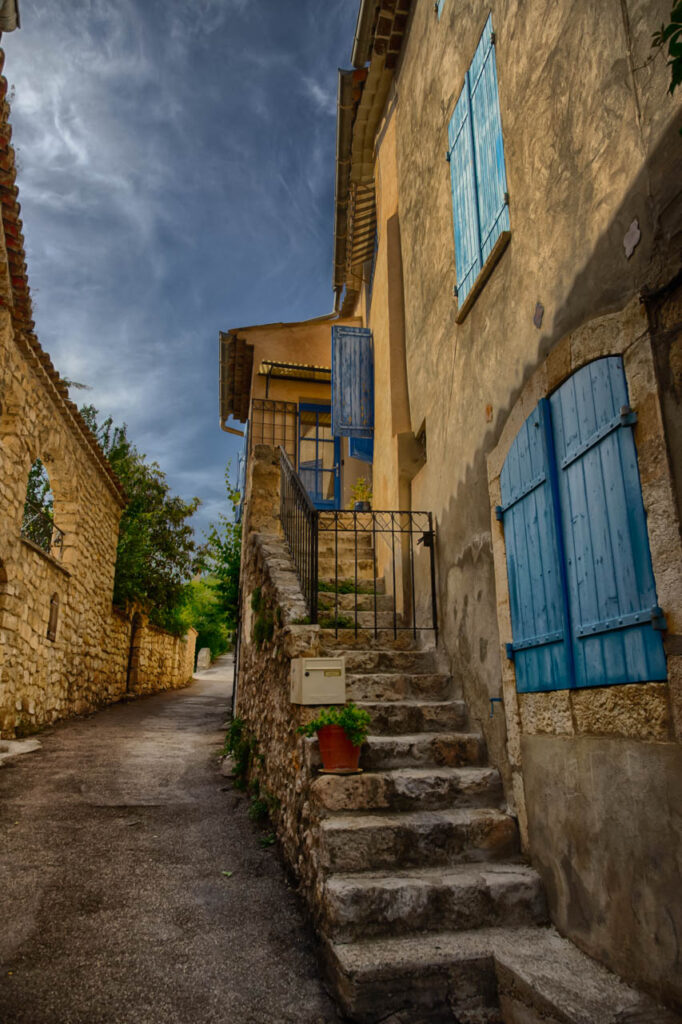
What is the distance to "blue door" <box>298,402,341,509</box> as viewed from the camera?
11758 mm

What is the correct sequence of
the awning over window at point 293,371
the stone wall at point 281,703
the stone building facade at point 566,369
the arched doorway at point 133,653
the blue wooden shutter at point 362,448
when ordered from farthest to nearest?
the arched doorway at point 133,653 → the awning over window at point 293,371 → the blue wooden shutter at point 362,448 → the stone wall at point 281,703 → the stone building facade at point 566,369

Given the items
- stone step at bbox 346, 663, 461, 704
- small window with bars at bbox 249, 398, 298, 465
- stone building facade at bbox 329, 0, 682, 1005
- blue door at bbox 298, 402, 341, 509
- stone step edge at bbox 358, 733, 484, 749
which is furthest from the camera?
small window with bars at bbox 249, 398, 298, 465

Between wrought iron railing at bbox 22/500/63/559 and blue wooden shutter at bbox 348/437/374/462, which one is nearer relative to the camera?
blue wooden shutter at bbox 348/437/374/462

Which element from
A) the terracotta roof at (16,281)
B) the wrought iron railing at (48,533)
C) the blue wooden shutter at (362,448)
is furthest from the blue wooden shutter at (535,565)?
the wrought iron railing at (48,533)

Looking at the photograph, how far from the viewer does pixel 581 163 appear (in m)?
3.14

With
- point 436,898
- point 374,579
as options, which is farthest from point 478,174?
point 436,898

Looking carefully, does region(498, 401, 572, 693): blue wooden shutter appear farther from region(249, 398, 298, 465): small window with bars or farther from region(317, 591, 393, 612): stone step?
region(249, 398, 298, 465): small window with bars

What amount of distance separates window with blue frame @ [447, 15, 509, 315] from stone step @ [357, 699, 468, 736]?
2768 millimetres

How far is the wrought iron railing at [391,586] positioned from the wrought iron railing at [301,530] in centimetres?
15

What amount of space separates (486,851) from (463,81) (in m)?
5.33

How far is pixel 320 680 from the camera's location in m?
3.97

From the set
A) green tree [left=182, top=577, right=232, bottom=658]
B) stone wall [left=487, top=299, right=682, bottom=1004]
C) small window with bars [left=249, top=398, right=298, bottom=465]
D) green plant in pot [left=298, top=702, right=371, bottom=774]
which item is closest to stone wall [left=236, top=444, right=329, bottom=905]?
green plant in pot [left=298, top=702, right=371, bottom=774]

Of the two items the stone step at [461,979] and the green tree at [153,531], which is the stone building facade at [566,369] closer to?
the stone step at [461,979]

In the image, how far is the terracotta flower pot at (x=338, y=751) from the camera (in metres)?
3.60
